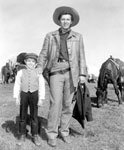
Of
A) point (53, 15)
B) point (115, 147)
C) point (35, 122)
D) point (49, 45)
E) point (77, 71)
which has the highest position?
point (53, 15)

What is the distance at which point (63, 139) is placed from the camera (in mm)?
5777

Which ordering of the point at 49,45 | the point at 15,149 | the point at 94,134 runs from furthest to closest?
the point at 94,134 → the point at 49,45 → the point at 15,149

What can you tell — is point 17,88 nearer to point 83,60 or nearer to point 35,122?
point 35,122

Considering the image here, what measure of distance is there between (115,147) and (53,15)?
292 centimetres

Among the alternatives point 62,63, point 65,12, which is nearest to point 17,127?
point 62,63

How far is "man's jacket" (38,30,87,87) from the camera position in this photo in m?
5.52

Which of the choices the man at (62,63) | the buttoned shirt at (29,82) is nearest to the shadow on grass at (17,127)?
the man at (62,63)

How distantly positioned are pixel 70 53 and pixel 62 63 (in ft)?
0.84

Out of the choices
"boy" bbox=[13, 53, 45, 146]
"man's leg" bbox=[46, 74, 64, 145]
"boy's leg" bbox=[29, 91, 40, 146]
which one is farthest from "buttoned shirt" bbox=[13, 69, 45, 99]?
"man's leg" bbox=[46, 74, 64, 145]

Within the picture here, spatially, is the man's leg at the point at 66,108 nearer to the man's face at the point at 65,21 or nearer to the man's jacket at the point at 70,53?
the man's jacket at the point at 70,53

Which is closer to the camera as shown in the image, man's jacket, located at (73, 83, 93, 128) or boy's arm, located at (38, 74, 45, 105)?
boy's arm, located at (38, 74, 45, 105)

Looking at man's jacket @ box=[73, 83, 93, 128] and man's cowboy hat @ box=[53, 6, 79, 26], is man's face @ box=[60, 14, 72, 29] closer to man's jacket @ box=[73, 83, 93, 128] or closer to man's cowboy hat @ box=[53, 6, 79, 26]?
man's cowboy hat @ box=[53, 6, 79, 26]

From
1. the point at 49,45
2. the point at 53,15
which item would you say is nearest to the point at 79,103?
the point at 49,45

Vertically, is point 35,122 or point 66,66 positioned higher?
point 66,66
